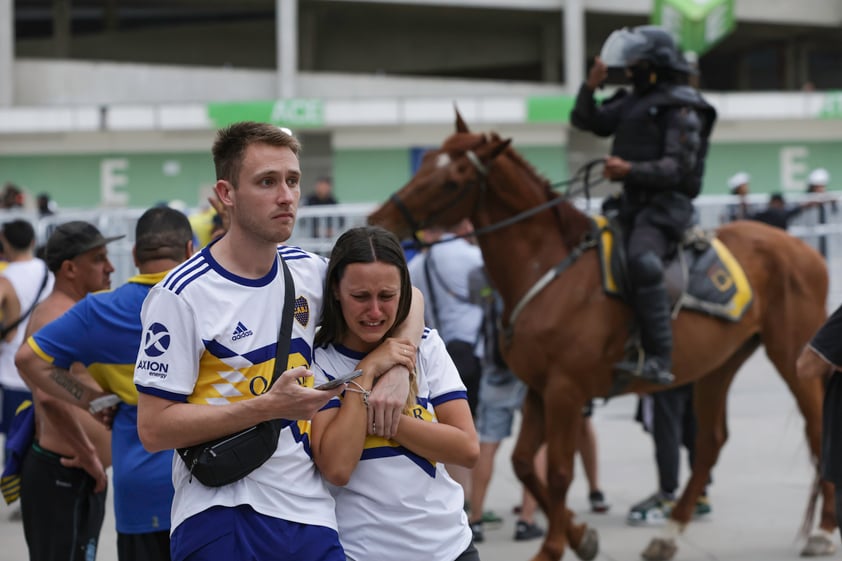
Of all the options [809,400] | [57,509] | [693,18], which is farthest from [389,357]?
[693,18]

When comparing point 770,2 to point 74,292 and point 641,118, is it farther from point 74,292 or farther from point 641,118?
point 74,292

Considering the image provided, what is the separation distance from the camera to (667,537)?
296 inches

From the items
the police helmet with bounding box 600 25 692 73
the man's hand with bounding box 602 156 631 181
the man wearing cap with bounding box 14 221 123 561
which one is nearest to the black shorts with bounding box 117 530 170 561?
the man wearing cap with bounding box 14 221 123 561

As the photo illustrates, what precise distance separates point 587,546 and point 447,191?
89.2 inches

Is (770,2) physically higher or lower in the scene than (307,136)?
higher

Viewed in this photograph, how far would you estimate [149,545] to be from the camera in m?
4.33

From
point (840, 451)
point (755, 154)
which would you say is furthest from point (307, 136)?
point (840, 451)

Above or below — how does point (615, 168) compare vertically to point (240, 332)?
above

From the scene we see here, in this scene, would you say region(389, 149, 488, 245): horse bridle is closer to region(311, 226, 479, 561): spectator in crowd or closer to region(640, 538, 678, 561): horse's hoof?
region(640, 538, 678, 561): horse's hoof

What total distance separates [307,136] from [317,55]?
738 cm

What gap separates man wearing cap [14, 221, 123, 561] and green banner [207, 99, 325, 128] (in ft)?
79.4

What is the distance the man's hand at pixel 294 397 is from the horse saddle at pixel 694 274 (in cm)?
451

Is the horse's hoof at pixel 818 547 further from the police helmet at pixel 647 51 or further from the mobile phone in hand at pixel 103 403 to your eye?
the mobile phone in hand at pixel 103 403

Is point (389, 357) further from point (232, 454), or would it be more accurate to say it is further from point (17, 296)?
point (17, 296)
